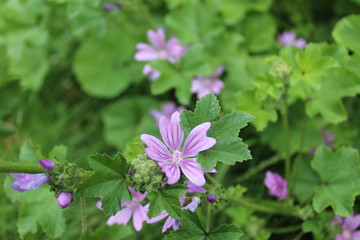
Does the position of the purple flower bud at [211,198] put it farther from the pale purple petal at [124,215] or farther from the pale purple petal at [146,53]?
the pale purple petal at [146,53]

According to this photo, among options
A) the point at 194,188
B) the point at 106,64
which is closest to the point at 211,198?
the point at 194,188

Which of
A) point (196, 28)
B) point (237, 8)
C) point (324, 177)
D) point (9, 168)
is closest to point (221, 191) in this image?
point (324, 177)

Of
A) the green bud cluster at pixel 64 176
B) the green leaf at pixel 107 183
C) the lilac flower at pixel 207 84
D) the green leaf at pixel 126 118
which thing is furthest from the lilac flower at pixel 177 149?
the green leaf at pixel 126 118

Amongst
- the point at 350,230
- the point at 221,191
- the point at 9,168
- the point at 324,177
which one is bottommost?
the point at 350,230

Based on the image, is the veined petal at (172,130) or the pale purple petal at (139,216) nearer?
the veined petal at (172,130)

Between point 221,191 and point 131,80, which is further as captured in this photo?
point 131,80

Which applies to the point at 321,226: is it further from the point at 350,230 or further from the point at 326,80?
the point at 326,80
